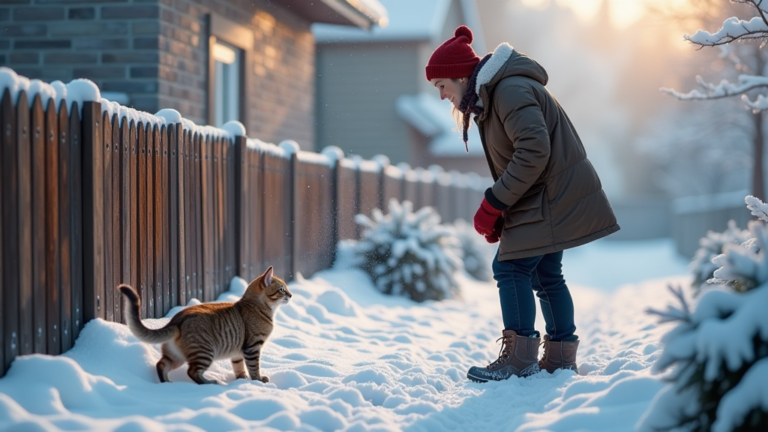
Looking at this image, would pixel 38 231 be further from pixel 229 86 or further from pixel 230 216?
pixel 229 86

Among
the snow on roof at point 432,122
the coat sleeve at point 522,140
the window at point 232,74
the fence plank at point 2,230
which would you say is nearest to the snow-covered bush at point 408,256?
the window at point 232,74

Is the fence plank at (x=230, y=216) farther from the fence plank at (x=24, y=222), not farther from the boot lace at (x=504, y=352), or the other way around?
the fence plank at (x=24, y=222)

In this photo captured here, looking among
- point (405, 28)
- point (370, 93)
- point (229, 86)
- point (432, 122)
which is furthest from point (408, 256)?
point (405, 28)

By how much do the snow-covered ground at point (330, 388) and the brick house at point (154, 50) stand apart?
2.80 m

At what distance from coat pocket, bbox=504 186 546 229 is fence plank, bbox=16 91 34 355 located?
269cm

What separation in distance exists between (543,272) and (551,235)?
391 millimetres

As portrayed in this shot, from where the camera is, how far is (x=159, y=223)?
5.65m

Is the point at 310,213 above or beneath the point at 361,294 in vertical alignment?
above

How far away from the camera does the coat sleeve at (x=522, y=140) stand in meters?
4.61

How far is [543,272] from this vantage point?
506 cm

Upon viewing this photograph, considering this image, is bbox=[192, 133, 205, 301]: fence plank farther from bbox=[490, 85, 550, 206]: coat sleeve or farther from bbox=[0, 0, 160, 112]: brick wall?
bbox=[490, 85, 550, 206]: coat sleeve

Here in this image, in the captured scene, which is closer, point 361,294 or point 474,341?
point 474,341

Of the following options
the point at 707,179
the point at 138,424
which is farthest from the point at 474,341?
the point at 707,179

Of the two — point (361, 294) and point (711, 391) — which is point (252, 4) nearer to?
point (361, 294)
